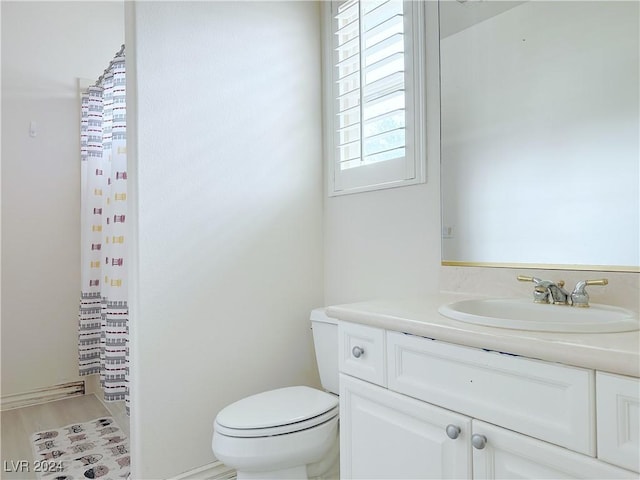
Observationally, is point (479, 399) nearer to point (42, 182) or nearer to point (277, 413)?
point (277, 413)

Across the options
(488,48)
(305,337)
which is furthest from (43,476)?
(488,48)

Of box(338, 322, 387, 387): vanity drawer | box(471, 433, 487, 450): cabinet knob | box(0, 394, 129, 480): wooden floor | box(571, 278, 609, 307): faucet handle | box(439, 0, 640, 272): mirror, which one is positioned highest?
box(439, 0, 640, 272): mirror

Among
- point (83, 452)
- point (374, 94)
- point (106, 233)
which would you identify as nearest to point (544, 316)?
point (374, 94)

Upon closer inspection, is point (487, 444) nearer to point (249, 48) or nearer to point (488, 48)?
point (488, 48)

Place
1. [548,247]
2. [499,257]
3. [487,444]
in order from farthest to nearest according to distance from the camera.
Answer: [499,257] < [548,247] < [487,444]

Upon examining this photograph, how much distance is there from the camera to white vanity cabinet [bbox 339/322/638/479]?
0.80m

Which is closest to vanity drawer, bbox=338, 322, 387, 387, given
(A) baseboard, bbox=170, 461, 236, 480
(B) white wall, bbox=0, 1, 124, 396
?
(A) baseboard, bbox=170, 461, 236, 480

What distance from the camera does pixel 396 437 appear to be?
1136mm

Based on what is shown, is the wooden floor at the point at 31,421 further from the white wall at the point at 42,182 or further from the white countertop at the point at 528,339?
the white countertop at the point at 528,339

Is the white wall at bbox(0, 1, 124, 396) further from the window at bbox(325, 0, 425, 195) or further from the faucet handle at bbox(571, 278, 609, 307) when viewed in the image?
the faucet handle at bbox(571, 278, 609, 307)

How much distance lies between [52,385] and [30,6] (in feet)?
8.26

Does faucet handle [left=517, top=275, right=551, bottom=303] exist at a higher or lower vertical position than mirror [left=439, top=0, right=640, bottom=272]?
lower

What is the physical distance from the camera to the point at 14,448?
2.23 m

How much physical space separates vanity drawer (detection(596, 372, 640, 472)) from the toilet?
0.98 metres
